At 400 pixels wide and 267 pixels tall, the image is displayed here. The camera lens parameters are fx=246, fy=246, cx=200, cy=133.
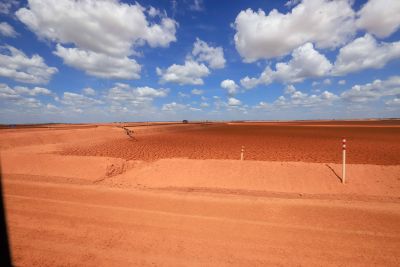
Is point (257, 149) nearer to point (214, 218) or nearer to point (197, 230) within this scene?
point (214, 218)

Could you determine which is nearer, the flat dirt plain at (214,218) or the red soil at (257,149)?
the flat dirt plain at (214,218)

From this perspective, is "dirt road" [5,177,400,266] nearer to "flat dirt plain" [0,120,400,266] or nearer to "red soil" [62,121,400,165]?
"flat dirt plain" [0,120,400,266]

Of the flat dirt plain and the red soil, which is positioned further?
the red soil

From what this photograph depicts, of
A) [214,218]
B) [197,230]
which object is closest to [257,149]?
[214,218]

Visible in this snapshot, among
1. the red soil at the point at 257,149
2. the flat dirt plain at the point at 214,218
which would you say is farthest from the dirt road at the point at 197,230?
the red soil at the point at 257,149

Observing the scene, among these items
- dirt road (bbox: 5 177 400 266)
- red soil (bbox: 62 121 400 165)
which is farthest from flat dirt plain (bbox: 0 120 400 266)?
red soil (bbox: 62 121 400 165)

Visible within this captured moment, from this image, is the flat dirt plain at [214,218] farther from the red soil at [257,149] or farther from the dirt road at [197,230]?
the red soil at [257,149]

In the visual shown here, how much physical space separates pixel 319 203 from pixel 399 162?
12.8m

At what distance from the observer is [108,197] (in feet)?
25.2

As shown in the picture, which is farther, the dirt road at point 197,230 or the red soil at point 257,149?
the red soil at point 257,149

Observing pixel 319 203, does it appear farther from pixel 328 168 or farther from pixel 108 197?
pixel 108 197

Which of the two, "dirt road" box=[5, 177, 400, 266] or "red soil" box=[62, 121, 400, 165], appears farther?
"red soil" box=[62, 121, 400, 165]

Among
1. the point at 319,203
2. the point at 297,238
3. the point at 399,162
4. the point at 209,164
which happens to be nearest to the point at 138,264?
the point at 297,238

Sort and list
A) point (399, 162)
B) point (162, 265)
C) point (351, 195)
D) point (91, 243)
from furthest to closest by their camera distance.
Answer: point (399, 162)
point (351, 195)
point (91, 243)
point (162, 265)
